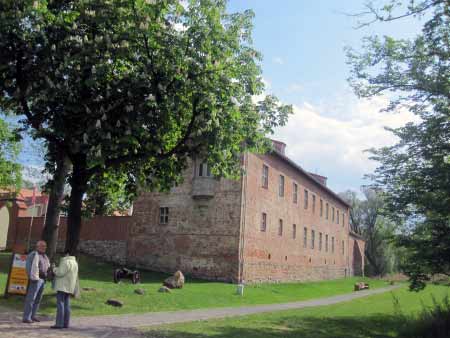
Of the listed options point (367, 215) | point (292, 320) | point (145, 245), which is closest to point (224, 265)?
point (145, 245)

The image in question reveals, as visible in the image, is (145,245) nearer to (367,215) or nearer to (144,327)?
(144,327)

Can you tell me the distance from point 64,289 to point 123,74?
20.6ft

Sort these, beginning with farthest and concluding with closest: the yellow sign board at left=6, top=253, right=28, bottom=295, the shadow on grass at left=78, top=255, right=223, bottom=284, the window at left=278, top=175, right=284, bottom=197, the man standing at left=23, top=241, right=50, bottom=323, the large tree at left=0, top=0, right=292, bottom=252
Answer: the window at left=278, top=175, right=284, bottom=197
the shadow on grass at left=78, top=255, right=223, bottom=284
the yellow sign board at left=6, top=253, right=28, bottom=295
the large tree at left=0, top=0, right=292, bottom=252
the man standing at left=23, top=241, right=50, bottom=323

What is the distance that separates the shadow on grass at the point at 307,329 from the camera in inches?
449

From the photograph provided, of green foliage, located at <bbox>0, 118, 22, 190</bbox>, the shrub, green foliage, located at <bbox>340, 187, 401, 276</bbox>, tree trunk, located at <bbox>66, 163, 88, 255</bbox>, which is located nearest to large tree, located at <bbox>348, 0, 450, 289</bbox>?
the shrub

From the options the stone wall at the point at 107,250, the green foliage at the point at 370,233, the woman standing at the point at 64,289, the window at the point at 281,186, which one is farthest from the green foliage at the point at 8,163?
the green foliage at the point at 370,233

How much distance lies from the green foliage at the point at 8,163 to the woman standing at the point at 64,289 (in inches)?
962

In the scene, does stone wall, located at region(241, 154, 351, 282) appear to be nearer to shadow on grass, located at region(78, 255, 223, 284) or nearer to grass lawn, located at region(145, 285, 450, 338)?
shadow on grass, located at region(78, 255, 223, 284)

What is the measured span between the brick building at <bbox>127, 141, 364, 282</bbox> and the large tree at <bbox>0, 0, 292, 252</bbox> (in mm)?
12980

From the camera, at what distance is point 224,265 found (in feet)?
95.1

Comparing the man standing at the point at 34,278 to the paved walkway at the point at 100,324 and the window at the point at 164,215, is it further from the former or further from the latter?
the window at the point at 164,215

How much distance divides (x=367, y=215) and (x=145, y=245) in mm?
53716

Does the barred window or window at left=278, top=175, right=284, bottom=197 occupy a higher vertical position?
window at left=278, top=175, right=284, bottom=197

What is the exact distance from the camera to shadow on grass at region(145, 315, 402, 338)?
1140 cm
